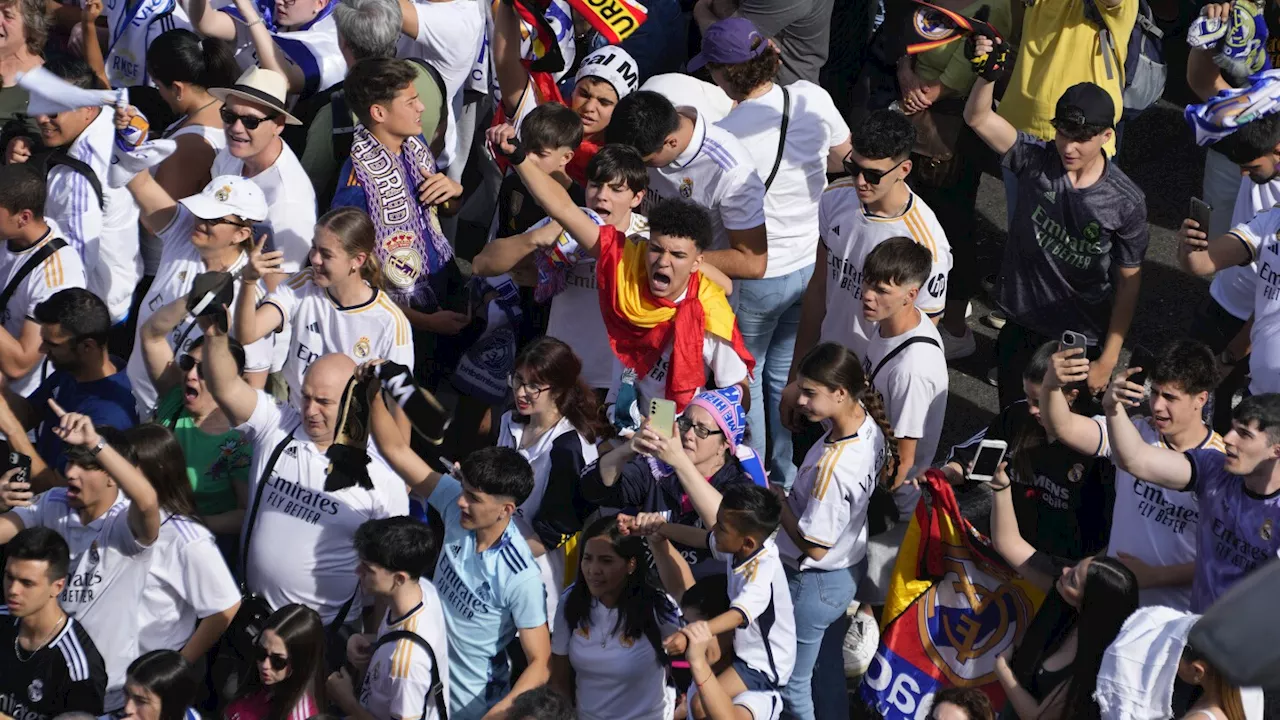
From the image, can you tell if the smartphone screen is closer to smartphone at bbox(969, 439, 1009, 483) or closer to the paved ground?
smartphone at bbox(969, 439, 1009, 483)

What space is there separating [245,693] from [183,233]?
6.45 feet

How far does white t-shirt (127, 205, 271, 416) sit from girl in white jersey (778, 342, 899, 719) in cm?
208

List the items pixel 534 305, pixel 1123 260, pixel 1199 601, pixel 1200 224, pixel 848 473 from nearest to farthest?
pixel 1199 601
pixel 848 473
pixel 1200 224
pixel 1123 260
pixel 534 305

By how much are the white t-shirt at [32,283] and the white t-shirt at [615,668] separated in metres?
2.61

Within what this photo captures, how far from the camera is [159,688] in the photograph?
17.4 ft

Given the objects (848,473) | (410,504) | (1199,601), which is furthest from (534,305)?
(1199,601)

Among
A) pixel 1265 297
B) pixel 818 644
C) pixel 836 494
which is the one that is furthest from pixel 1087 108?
pixel 818 644

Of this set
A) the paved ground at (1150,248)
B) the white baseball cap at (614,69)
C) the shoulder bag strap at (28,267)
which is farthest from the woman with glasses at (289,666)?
the paved ground at (1150,248)

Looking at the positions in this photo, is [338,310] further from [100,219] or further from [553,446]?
[100,219]

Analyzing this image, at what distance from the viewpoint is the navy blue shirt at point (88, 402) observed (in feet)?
20.8

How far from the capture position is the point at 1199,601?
17.2ft

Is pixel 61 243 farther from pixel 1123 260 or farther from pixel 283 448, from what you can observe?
pixel 1123 260

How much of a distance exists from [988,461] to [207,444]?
2.83m

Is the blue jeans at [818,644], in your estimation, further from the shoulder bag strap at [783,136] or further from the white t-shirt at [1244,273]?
the white t-shirt at [1244,273]
